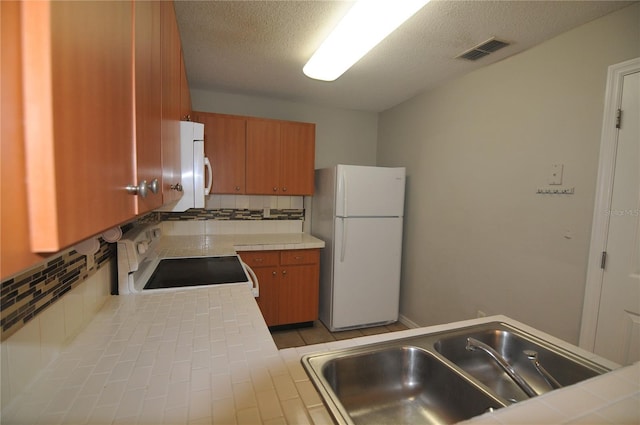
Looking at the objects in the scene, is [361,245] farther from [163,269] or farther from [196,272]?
[163,269]

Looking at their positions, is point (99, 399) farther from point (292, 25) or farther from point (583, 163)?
point (583, 163)

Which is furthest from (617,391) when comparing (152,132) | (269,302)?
(269,302)

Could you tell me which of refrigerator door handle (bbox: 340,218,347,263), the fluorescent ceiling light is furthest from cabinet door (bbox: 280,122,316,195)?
the fluorescent ceiling light

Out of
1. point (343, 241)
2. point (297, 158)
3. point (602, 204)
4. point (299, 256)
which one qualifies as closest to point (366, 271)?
point (343, 241)

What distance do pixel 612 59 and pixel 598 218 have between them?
2.88 feet

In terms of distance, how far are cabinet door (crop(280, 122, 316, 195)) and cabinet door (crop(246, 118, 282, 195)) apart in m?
0.08

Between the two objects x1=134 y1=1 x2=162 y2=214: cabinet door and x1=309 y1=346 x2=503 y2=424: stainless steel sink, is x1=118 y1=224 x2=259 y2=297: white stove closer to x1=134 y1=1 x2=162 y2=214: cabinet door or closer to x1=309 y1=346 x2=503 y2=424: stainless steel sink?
x1=134 y1=1 x2=162 y2=214: cabinet door

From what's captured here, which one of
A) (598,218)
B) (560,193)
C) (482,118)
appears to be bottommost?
(598,218)

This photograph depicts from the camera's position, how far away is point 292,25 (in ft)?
5.77

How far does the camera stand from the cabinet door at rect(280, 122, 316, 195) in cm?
302

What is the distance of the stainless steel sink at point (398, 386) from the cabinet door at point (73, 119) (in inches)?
25.1

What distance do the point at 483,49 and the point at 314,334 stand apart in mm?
2827

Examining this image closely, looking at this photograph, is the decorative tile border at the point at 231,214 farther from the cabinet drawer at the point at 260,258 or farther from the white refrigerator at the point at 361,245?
the cabinet drawer at the point at 260,258

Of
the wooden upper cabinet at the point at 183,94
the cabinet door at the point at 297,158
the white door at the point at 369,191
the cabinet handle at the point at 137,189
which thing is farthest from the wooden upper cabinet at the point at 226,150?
the cabinet handle at the point at 137,189
